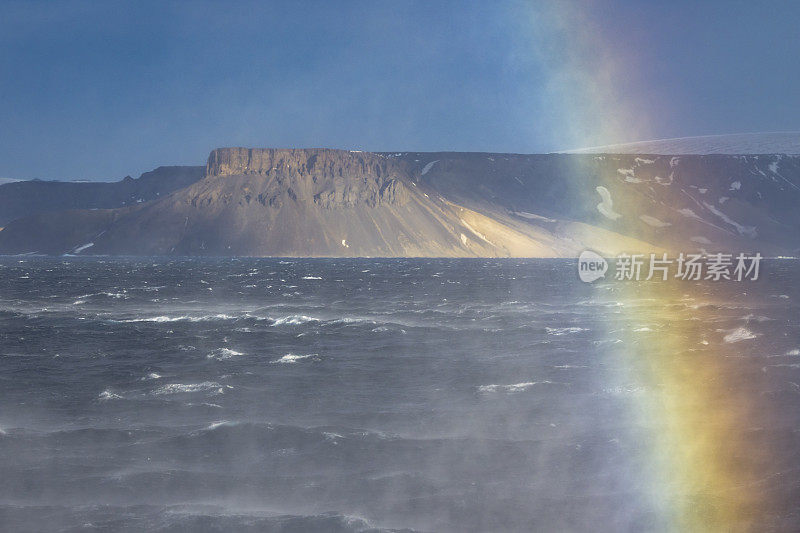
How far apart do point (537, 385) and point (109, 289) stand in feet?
272

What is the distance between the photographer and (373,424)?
3219 cm

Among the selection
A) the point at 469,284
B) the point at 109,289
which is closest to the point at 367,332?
the point at 109,289

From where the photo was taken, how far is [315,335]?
6084 centimetres

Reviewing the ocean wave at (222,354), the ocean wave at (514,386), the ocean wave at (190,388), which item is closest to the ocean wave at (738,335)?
the ocean wave at (514,386)

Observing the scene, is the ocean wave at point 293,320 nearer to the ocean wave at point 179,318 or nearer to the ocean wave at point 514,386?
the ocean wave at point 179,318

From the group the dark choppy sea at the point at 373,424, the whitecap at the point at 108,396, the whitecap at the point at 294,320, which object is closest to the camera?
the dark choppy sea at the point at 373,424

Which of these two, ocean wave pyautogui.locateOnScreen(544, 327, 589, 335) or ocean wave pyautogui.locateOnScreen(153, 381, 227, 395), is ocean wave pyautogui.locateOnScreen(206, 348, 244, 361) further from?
ocean wave pyautogui.locateOnScreen(544, 327, 589, 335)

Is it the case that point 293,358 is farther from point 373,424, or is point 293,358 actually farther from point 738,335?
point 738,335

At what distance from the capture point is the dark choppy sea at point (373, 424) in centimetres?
2316

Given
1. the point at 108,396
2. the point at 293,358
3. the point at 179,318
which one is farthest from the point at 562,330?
the point at 108,396

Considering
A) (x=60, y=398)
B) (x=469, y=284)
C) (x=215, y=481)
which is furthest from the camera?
(x=469, y=284)

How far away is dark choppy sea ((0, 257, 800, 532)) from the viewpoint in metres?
23.2

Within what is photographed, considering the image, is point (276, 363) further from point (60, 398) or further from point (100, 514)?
point (100, 514)

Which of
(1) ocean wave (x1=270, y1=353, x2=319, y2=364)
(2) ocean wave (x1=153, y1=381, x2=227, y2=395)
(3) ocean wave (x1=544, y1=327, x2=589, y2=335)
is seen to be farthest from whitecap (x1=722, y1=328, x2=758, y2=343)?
(2) ocean wave (x1=153, y1=381, x2=227, y2=395)
